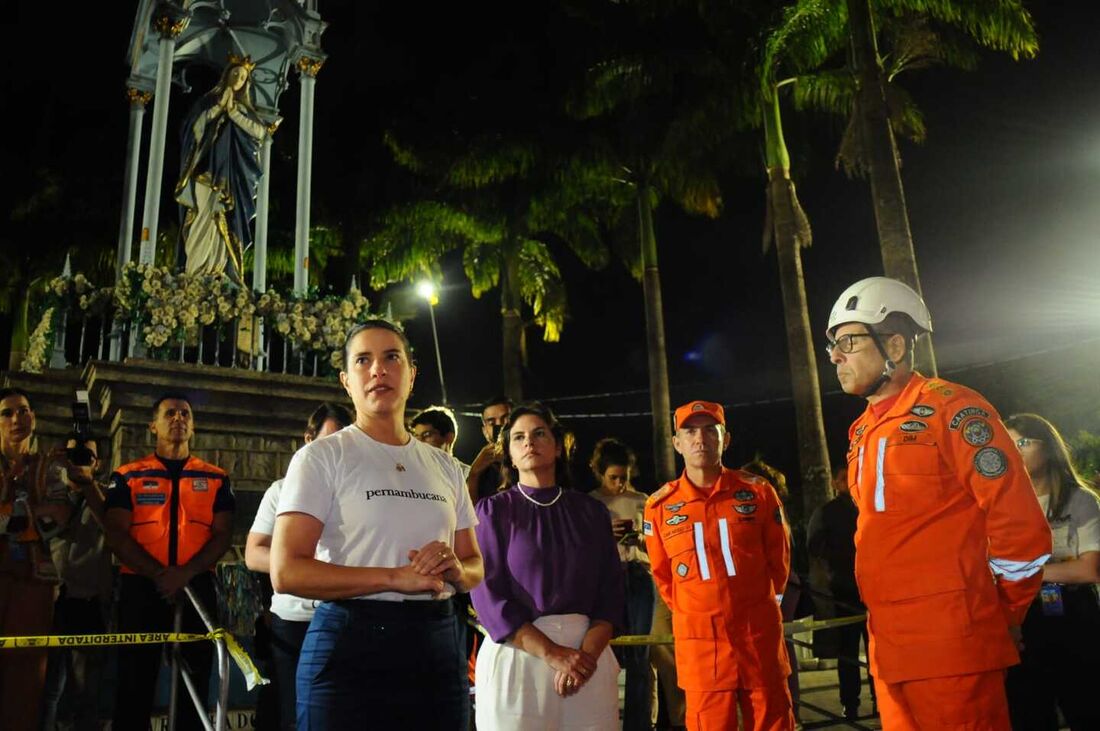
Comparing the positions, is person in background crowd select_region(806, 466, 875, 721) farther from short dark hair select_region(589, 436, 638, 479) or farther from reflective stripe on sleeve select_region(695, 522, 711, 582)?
reflective stripe on sleeve select_region(695, 522, 711, 582)

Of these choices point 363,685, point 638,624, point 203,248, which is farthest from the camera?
point 203,248

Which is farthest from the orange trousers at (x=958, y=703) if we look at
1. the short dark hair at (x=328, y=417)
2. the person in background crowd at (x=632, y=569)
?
the short dark hair at (x=328, y=417)

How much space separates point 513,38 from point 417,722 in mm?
20479

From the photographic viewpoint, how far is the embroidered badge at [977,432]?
11.4ft

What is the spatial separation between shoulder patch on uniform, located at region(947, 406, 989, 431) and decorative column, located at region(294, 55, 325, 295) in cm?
1024

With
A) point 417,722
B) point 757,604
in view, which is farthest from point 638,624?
point 417,722

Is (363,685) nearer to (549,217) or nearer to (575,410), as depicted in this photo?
(549,217)

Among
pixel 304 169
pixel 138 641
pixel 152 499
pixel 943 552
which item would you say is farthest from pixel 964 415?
pixel 304 169

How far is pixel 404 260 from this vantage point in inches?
869

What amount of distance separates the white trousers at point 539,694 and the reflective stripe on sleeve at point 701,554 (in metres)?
1.39

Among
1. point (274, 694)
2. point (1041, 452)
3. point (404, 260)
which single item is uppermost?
point (404, 260)

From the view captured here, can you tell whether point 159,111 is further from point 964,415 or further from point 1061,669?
point 1061,669

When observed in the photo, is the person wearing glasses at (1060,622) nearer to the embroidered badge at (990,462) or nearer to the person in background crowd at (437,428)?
the embroidered badge at (990,462)

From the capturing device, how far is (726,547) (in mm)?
5426
